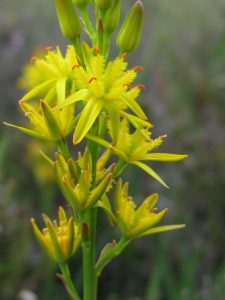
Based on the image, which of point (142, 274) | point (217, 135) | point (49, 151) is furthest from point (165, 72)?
point (142, 274)

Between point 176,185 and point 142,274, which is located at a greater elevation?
point 176,185

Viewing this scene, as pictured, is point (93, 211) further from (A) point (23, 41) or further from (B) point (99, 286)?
(A) point (23, 41)

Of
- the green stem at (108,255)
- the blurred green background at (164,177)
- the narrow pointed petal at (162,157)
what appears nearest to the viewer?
the narrow pointed petal at (162,157)

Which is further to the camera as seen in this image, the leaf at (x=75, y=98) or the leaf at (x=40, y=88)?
the leaf at (x=40, y=88)

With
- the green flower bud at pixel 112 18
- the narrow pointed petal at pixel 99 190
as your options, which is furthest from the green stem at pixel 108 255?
the green flower bud at pixel 112 18

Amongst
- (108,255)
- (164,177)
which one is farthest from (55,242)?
(164,177)

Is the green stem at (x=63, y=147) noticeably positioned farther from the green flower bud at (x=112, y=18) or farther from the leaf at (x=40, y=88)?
the green flower bud at (x=112, y=18)
